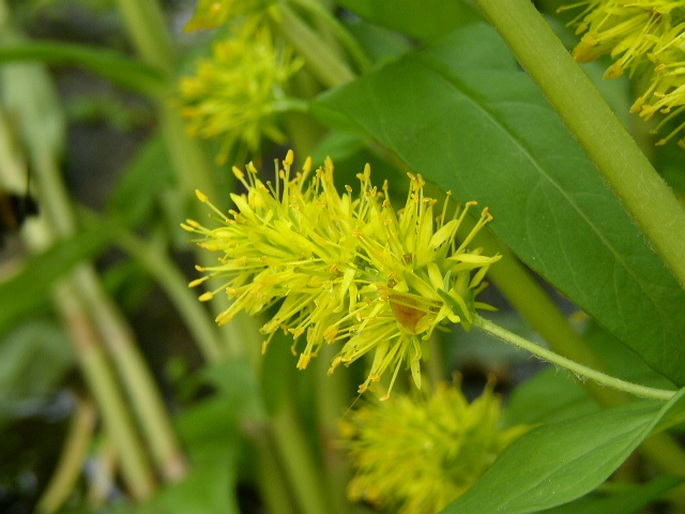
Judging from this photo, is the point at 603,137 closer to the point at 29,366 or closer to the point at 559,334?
the point at 559,334

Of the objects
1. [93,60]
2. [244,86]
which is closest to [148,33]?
[93,60]

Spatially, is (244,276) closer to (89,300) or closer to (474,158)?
(474,158)

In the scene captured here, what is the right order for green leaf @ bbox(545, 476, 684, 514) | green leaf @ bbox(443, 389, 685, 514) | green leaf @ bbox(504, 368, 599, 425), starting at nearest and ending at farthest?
green leaf @ bbox(443, 389, 685, 514) < green leaf @ bbox(545, 476, 684, 514) < green leaf @ bbox(504, 368, 599, 425)

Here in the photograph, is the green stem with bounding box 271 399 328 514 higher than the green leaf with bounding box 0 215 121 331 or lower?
lower

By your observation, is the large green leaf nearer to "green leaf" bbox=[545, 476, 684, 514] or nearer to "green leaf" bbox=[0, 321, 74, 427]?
"green leaf" bbox=[545, 476, 684, 514]

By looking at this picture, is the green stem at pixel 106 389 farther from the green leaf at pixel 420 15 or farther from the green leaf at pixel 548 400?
the green leaf at pixel 420 15

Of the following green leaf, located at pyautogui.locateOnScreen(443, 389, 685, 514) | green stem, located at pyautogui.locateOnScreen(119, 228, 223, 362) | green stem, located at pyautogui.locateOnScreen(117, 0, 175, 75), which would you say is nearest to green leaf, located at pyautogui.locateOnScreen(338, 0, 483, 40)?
green leaf, located at pyautogui.locateOnScreen(443, 389, 685, 514)
